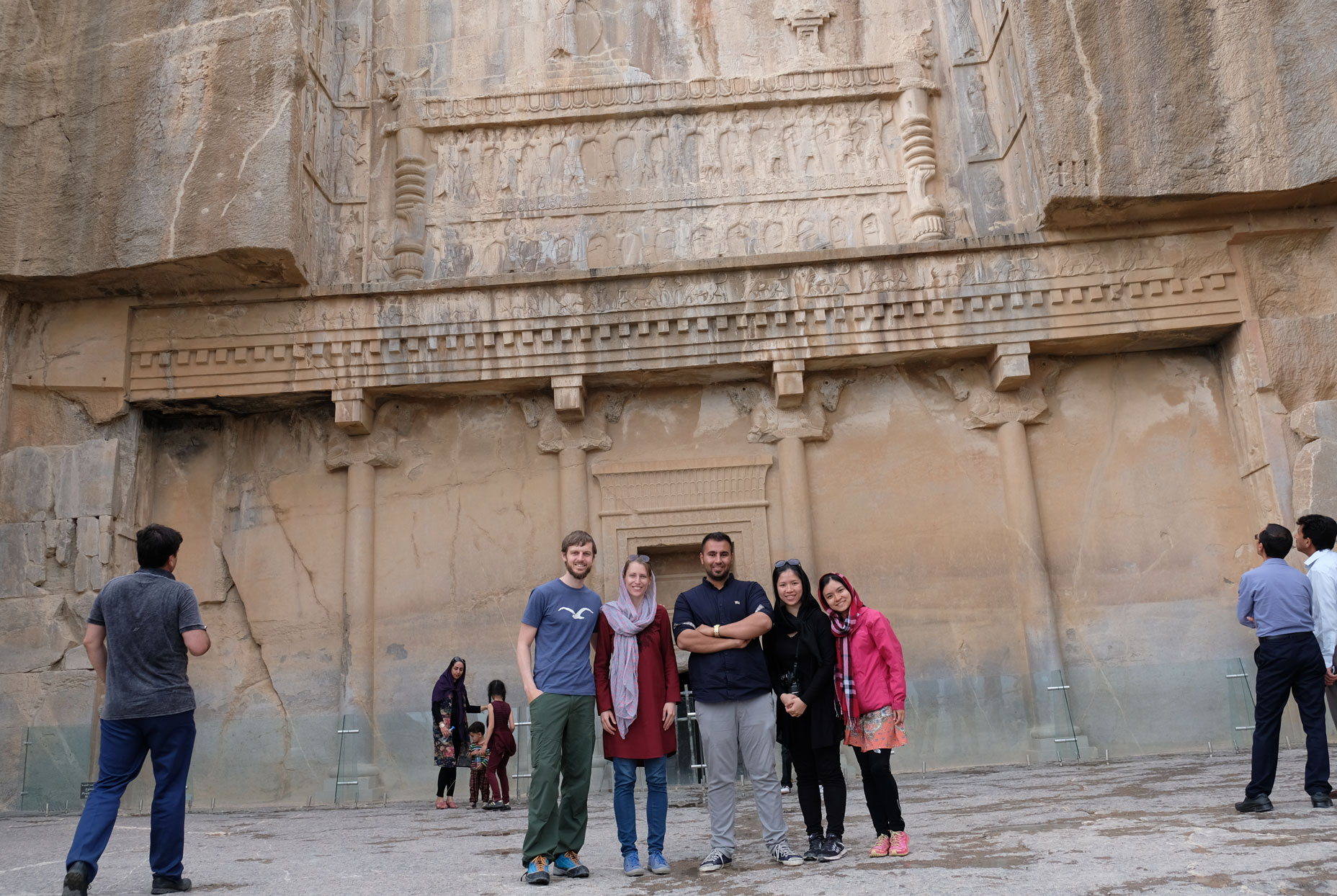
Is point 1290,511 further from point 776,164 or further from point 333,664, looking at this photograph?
point 333,664

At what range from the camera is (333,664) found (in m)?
9.00

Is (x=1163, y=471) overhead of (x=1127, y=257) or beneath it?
beneath

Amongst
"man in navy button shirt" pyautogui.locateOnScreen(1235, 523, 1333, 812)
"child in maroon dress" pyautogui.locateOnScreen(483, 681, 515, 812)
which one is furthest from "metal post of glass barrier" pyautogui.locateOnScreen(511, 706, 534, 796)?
"man in navy button shirt" pyautogui.locateOnScreen(1235, 523, 1333, 812)

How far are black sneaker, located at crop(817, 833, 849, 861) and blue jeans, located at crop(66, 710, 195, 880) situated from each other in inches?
92.8

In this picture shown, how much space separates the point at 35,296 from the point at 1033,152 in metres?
8.25

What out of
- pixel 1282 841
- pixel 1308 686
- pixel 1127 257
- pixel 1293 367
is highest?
pixel 1127 257

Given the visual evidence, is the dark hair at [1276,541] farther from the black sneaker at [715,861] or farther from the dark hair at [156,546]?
the dark hair at [156,546]

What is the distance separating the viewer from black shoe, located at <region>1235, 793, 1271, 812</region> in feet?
14.9

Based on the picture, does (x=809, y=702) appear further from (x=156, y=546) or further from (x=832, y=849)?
(x=156, y=546)

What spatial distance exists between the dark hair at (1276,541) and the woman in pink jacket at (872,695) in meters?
1.92

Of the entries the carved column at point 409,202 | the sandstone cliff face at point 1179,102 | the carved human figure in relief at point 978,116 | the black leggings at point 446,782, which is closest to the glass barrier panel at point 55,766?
the black leggings at point 446,782

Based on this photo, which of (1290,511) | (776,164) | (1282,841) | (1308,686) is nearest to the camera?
(1282,841)

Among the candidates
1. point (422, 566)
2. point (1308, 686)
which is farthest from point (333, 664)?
point (1308, 686)

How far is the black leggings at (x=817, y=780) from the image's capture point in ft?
13.7
